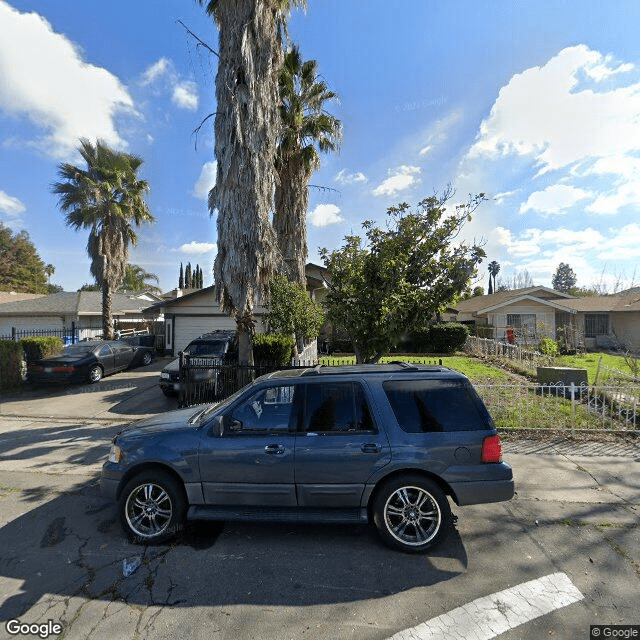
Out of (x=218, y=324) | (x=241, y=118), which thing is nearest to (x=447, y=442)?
(x=241, y=118)

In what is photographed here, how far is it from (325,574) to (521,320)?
24033 millimetres

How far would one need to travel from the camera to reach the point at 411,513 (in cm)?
338

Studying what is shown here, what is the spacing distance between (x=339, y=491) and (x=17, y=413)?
9219 mm

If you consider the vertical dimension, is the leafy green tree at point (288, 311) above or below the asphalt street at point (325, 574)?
above

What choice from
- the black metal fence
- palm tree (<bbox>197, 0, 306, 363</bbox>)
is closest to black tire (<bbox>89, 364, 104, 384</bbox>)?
the black metal fence

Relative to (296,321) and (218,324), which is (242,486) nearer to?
(296,321)

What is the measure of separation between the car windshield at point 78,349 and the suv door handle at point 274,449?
1105 centimetres

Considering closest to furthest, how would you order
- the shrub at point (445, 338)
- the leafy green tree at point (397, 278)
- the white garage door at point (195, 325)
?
the leafy green tree at point (397, 278), the white garage door at point (195, 325), the shrub at point (445, 338)

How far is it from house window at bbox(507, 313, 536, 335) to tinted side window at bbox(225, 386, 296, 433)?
75.8 ft

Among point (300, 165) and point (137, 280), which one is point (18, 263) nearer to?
point (137, 280)

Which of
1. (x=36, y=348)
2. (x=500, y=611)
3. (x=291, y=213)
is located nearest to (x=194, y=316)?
(x=36, y=348)

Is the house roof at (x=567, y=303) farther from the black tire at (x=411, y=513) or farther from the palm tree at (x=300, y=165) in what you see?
the black tire at (x=411, y=513)

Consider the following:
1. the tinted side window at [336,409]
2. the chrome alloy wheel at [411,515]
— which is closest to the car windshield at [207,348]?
the tinted side window at [336,409]

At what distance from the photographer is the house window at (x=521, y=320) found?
22.6m
